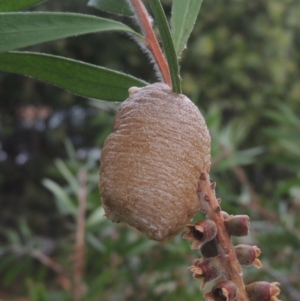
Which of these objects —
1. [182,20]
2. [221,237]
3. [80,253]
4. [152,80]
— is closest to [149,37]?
[182,20]

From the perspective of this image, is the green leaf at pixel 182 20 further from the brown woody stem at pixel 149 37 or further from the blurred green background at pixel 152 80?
the blurred green background at pixel 152 80

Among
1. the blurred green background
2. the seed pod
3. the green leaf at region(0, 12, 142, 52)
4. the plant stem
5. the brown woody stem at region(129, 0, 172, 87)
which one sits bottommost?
the blurred green background

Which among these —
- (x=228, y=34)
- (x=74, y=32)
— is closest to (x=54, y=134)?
(x=228, y=34)

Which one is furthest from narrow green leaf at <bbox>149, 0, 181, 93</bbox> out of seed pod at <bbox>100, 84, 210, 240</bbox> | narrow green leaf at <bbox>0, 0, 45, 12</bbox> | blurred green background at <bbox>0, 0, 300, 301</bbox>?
blurred green background at <bbox>0, 0, 300, 301</bbox>

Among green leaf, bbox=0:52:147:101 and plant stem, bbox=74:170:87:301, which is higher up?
green leaf, bbox=0:52:147:101

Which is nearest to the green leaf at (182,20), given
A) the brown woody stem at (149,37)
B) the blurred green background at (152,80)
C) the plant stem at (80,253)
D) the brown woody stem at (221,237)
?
the brown woody stem at (149,37)

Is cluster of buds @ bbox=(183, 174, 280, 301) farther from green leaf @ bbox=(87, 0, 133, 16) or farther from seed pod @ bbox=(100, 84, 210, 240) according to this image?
green leaf @ bbox=(87, 0, 133, 16)
